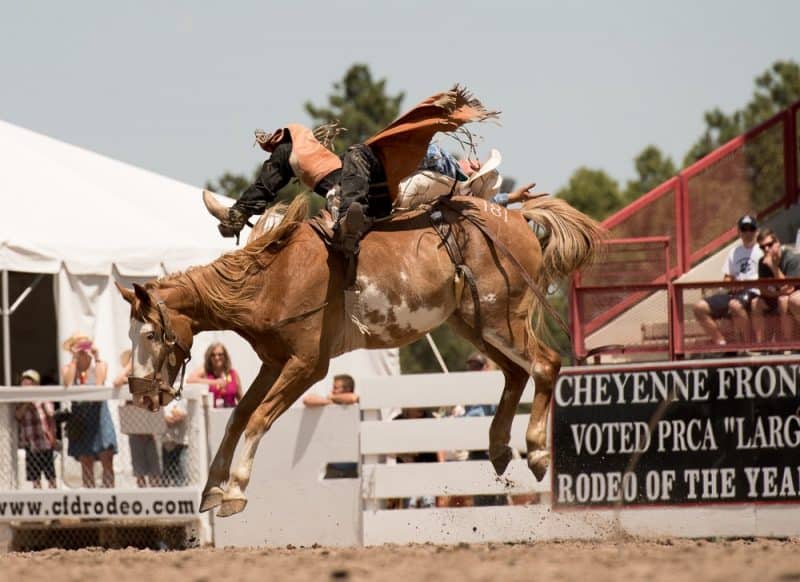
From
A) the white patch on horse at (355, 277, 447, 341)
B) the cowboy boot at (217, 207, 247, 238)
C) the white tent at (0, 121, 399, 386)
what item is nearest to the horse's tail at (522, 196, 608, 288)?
the white patch on horse at (355, 277, 447, 341)

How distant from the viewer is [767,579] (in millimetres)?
6215

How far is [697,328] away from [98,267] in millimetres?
5568

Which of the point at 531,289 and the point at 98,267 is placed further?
the point at 98,267

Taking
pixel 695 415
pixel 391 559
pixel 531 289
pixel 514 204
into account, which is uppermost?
pixel 514 204

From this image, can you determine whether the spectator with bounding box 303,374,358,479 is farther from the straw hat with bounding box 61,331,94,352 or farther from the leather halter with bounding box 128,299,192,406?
the leather halter with bounding box 128,299,192,406

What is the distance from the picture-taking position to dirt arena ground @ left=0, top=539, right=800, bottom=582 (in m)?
6.58

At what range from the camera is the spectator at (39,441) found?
1207cm

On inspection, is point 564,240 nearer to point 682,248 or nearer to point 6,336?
point 682,248

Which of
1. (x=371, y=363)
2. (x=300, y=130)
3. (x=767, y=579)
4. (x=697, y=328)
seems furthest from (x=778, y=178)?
(x=767, y=579)

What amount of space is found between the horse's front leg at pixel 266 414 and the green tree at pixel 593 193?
6257 centimetres

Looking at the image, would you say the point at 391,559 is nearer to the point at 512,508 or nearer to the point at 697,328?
the point at 512,508

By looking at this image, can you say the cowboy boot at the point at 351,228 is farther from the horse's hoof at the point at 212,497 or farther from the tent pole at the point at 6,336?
the tent pole at the point at 6,336

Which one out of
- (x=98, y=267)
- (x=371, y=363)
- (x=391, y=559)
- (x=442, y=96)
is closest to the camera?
(x=391, y=559)

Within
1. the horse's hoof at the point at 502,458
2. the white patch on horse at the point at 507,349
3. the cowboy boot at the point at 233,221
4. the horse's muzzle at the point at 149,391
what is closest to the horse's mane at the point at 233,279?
the cowboy boot at the point at 233,221
